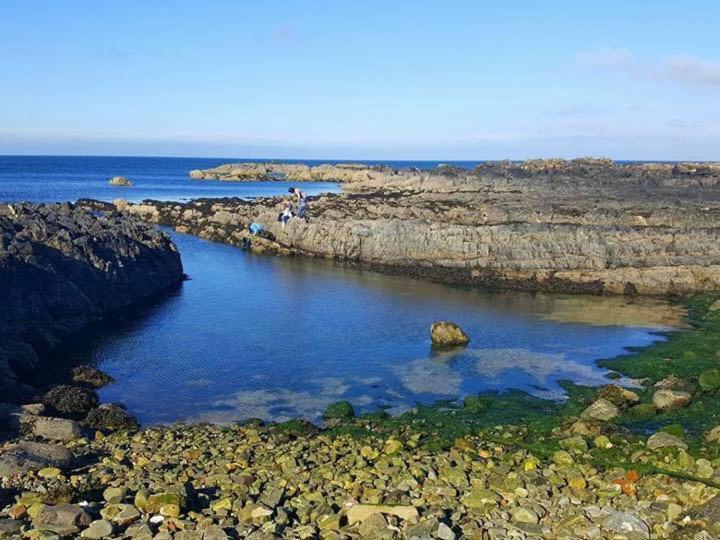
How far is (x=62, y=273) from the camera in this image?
37.6 metres

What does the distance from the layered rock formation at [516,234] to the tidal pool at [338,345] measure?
415 centimetres

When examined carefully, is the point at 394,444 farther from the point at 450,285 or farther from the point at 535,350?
the point at 450,285

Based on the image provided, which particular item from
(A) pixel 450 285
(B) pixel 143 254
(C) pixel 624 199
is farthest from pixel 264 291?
(C) pixel 624 199

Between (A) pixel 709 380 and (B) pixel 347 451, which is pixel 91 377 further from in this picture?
(A) pixel 709 380

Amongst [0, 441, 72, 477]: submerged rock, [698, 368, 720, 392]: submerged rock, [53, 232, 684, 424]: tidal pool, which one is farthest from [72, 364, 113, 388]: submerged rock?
[698, 368, 720, 392]: submerged rock

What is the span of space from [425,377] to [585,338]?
11498mm

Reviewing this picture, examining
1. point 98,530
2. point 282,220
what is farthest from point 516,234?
point 98,530

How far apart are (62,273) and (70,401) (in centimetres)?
1582

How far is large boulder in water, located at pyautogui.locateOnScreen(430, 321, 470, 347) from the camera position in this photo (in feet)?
108

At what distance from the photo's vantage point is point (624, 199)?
71812mm

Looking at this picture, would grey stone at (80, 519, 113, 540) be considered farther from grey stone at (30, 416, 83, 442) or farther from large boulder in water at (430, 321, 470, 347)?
large boulder in water at (430, 321, 470, 347)

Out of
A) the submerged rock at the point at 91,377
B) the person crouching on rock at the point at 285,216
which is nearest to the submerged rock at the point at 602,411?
the submerged rock at the point at 91,377

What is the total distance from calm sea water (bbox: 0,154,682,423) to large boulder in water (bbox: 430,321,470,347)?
633 mm

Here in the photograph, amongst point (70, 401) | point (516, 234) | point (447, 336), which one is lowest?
point (70, 401)
